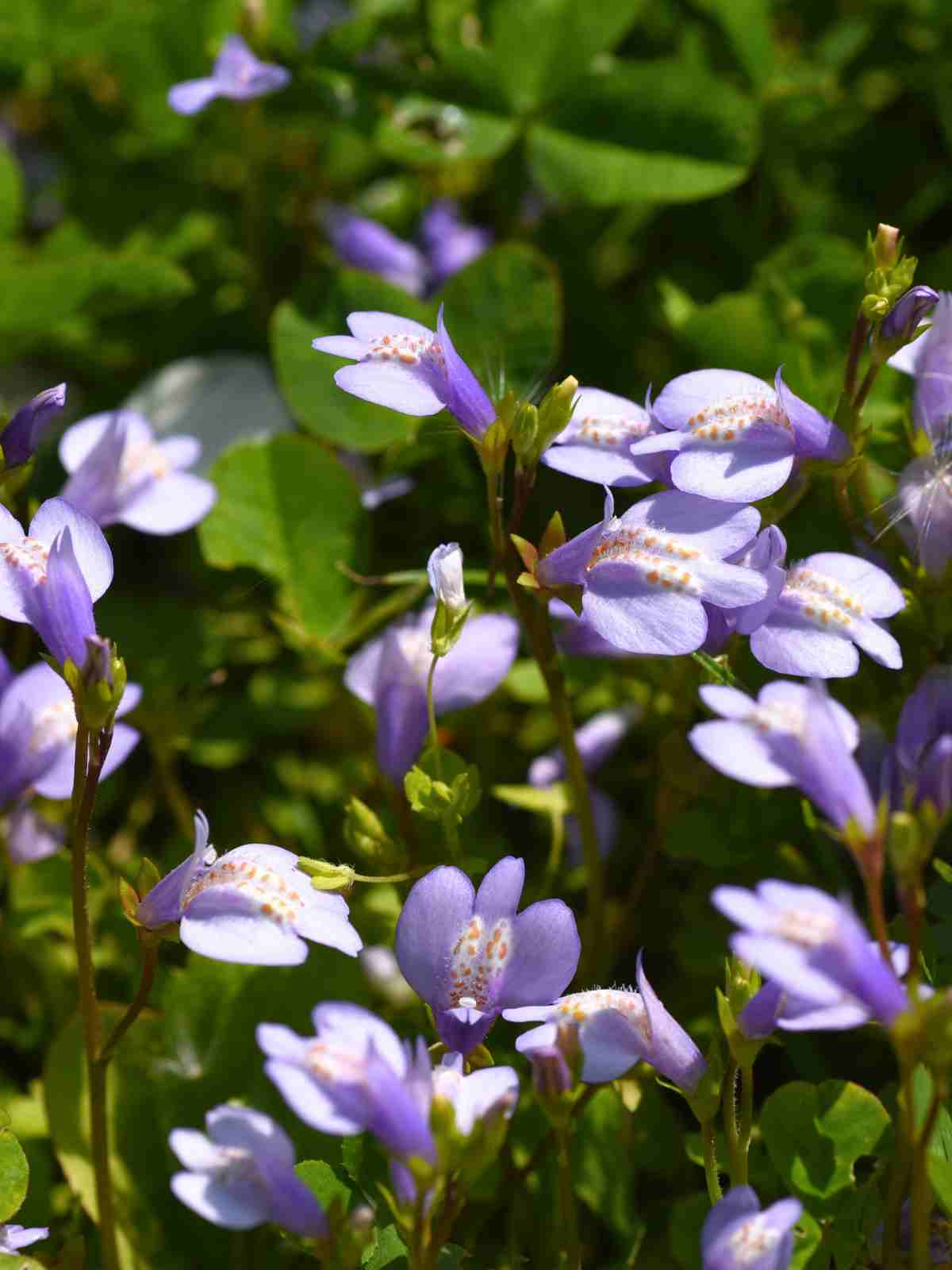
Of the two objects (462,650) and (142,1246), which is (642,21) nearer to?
(462,650)

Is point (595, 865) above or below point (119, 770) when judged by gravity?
above

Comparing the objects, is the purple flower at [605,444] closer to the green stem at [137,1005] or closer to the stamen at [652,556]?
the stamen at [652,556]

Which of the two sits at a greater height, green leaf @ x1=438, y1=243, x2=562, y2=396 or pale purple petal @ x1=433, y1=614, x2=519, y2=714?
green leaf @ x1=438, y1=243, x2=562, y2=396

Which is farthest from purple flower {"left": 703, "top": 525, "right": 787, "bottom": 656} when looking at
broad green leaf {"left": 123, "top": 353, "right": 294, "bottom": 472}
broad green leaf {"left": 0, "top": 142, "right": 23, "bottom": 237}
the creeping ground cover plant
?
broad green leaf {"left": 0, "top": 142, "right": 23, "bottom": 237}

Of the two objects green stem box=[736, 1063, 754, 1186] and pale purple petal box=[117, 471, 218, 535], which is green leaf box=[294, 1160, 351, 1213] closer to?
green stem box=[736, 1063, 754, 1186]

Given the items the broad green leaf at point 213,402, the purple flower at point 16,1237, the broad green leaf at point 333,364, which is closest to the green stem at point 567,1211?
the purple flower at point 16,1237

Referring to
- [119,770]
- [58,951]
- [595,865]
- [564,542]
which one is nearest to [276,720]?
[119,770]

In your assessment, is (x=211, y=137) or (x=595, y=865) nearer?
(x=595, y=865)
